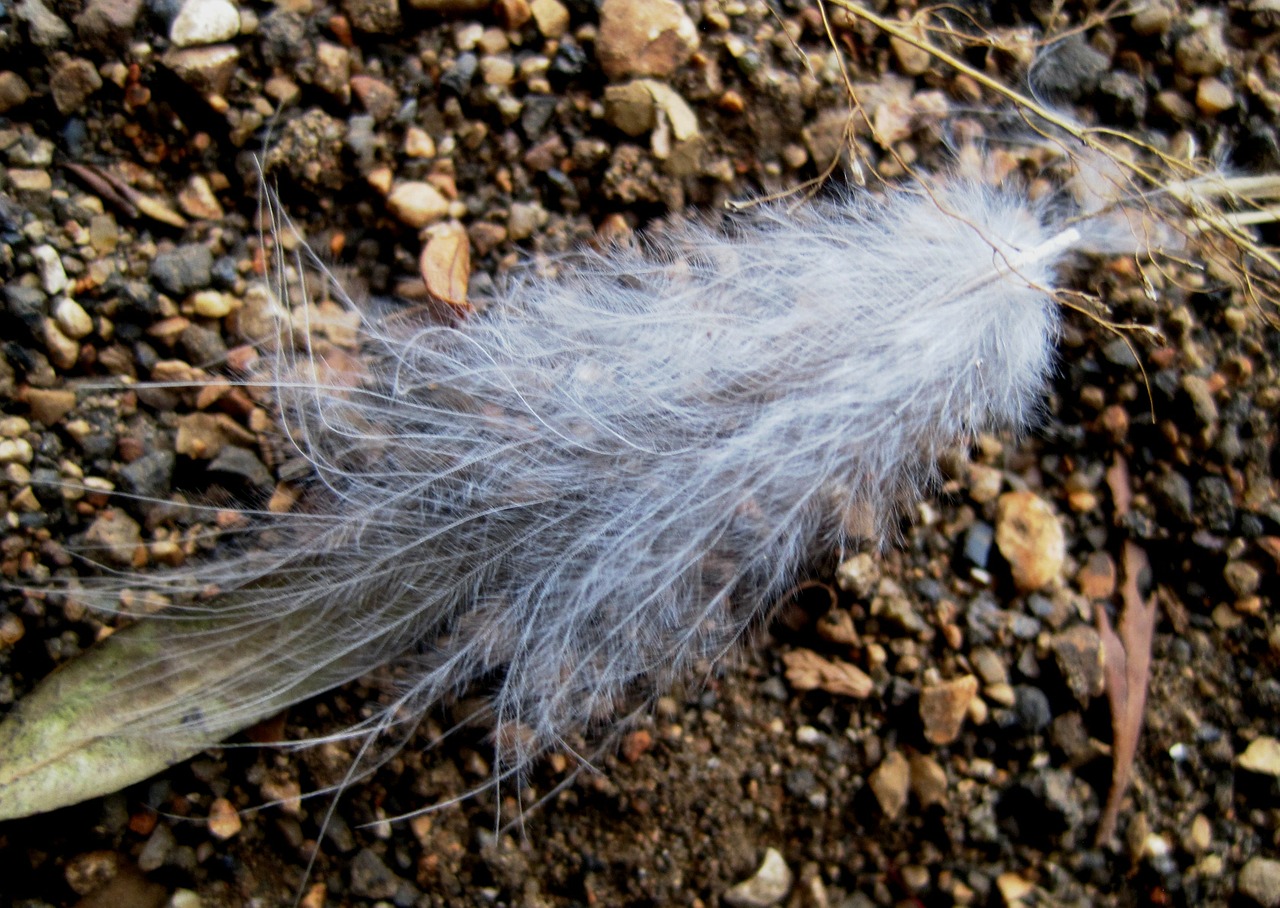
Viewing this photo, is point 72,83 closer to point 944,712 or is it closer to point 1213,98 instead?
point 944,712

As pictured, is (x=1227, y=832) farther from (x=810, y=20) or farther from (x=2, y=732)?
(x=2, y=732)

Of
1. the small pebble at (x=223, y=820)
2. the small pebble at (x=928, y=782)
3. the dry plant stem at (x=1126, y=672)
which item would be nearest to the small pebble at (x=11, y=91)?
the small pebble at (x=223, y=820)

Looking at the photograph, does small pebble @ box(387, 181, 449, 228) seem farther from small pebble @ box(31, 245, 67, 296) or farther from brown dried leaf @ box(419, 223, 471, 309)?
small pebble @ box(31, 245, 67, 296)

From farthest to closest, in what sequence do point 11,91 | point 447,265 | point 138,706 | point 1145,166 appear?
point 1145,166
point 447,265
point 11,91
point 138,706

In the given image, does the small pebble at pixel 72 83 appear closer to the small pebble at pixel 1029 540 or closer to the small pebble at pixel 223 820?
the small pebble at pixel 223 820

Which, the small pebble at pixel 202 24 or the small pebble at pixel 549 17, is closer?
the small pebble at pixel 202 24

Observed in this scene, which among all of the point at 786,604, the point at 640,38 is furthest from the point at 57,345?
the point at 786,604
